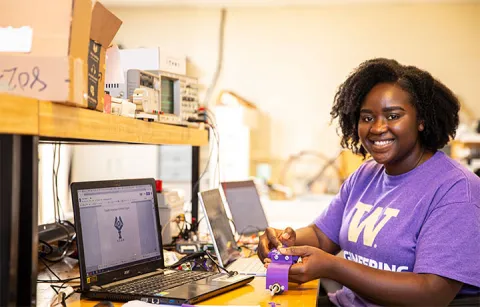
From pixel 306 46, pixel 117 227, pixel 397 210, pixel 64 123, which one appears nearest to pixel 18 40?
pixel 64 123

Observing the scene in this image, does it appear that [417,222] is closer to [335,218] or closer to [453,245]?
[453,245]

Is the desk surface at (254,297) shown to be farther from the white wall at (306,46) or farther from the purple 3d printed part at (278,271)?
the white wall at (306,46)

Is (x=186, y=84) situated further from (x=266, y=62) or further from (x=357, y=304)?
(x=266, y=62)

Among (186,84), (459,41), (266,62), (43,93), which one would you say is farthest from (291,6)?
(43,93)

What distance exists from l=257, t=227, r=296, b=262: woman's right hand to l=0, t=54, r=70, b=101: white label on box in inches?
37.7

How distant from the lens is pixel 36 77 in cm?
108

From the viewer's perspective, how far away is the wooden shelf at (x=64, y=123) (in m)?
0.96

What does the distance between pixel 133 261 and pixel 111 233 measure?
0.42ft

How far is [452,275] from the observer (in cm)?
146

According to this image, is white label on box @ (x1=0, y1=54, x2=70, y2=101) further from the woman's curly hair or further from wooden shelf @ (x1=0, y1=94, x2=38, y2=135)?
the woman's curly hair

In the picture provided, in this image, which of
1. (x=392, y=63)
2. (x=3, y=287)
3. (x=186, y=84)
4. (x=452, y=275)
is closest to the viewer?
(x=3, y=287)

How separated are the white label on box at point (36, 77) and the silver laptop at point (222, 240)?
→ 0.95 metres

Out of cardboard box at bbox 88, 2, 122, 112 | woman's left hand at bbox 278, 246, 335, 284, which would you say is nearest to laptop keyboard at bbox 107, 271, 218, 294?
woman's left hand at bbox 278, 246, 335, 284

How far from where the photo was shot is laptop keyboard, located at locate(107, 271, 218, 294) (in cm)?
145
